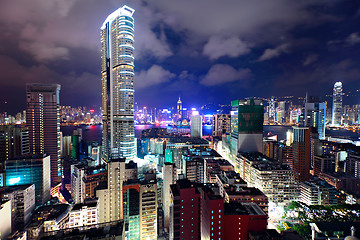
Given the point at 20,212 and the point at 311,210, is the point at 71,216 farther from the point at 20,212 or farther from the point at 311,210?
the point at 311,210

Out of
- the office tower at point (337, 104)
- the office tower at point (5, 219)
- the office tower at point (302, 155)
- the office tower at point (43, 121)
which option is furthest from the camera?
the office tower at point (337, 104)

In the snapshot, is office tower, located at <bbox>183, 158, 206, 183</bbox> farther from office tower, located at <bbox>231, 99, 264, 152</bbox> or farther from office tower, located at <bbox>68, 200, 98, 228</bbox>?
office tower, located at <bbox>68, 200, 98, 228</bbox>

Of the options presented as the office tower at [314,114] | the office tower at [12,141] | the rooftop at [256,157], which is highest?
the office tower at [314,114]

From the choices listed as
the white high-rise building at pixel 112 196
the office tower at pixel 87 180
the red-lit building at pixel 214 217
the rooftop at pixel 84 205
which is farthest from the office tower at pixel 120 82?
the red-lit building at pixel 214 217

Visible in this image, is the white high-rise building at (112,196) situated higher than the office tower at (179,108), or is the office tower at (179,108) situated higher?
the office tower at (179,108)

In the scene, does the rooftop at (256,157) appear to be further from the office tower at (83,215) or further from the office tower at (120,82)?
the office tower at (83,215)

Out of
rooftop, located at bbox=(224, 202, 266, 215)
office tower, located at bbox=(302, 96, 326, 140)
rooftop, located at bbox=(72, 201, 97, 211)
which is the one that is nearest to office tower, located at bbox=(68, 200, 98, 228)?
rooftop, located at bbox=(72, 201, 97, 211)

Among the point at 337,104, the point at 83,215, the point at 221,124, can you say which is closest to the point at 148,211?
the point at 83,215

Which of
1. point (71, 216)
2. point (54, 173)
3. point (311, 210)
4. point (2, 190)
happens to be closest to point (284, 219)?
point (311, 210)
